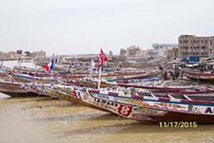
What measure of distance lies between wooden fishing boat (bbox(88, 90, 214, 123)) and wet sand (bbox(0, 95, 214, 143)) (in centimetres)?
37

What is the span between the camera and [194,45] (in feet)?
241

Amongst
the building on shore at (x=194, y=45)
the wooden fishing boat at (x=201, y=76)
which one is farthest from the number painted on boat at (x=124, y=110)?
the building on shore at (x=194, y=45)

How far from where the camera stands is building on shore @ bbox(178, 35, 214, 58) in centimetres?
7288

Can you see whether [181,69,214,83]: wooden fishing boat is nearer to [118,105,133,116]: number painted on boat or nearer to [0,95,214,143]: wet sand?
[0,95,214,143]: wet sand

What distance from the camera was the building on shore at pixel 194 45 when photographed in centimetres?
7288

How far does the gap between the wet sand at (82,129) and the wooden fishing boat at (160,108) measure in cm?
37

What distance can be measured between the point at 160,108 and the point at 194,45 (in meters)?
61.5

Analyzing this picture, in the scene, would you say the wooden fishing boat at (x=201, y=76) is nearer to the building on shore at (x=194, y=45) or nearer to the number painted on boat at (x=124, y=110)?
the number painted on boat at (x=124, y=110)
